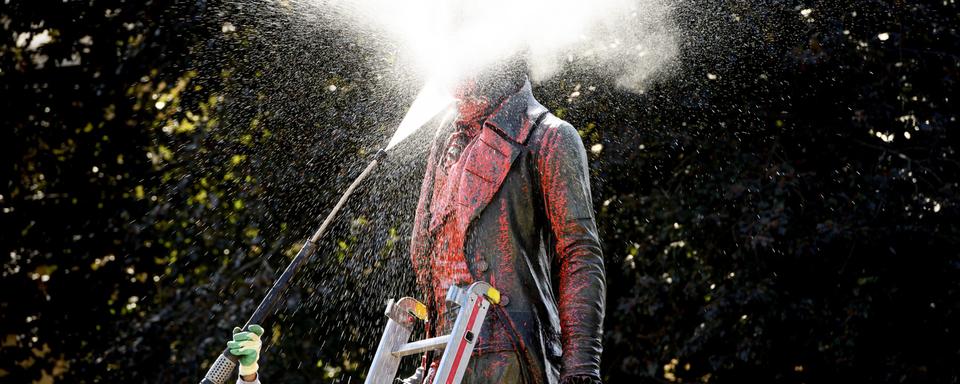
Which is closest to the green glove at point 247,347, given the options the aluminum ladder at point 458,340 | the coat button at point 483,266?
the aluminum ladder at point 458,340

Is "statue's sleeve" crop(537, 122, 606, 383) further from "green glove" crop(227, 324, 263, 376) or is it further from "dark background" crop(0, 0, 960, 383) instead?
"dark background" crop(0, 0, 960, 383)

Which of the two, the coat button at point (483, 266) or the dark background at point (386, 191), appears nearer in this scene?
the coat button at point (483, 266)

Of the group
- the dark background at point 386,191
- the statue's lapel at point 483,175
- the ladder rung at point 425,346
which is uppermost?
the statue's lapel at point 483,175

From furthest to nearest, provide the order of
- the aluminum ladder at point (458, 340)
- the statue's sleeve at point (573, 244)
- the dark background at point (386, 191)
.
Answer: the dark background at point (386, 191), the statue's sleeve at point (573, 244), the aluminum ladder at point (458, 340)

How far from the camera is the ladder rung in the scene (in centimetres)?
248

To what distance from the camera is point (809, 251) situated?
631 centimetres

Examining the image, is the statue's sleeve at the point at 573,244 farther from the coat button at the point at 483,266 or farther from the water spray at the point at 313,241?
the water spray at the point at 313,241

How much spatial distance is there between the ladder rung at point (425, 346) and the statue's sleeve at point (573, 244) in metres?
0.31

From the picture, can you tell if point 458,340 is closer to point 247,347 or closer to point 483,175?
point 483,175

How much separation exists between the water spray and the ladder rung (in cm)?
40

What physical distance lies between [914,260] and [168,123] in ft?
17.6

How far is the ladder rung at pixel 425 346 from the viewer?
8.13 feet

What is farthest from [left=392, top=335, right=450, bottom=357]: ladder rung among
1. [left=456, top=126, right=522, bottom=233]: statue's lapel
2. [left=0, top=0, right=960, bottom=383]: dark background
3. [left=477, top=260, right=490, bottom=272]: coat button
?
[left=0, top=0, right=960, bottom=383]: dark background

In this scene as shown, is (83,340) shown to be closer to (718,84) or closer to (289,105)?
(289,105)
